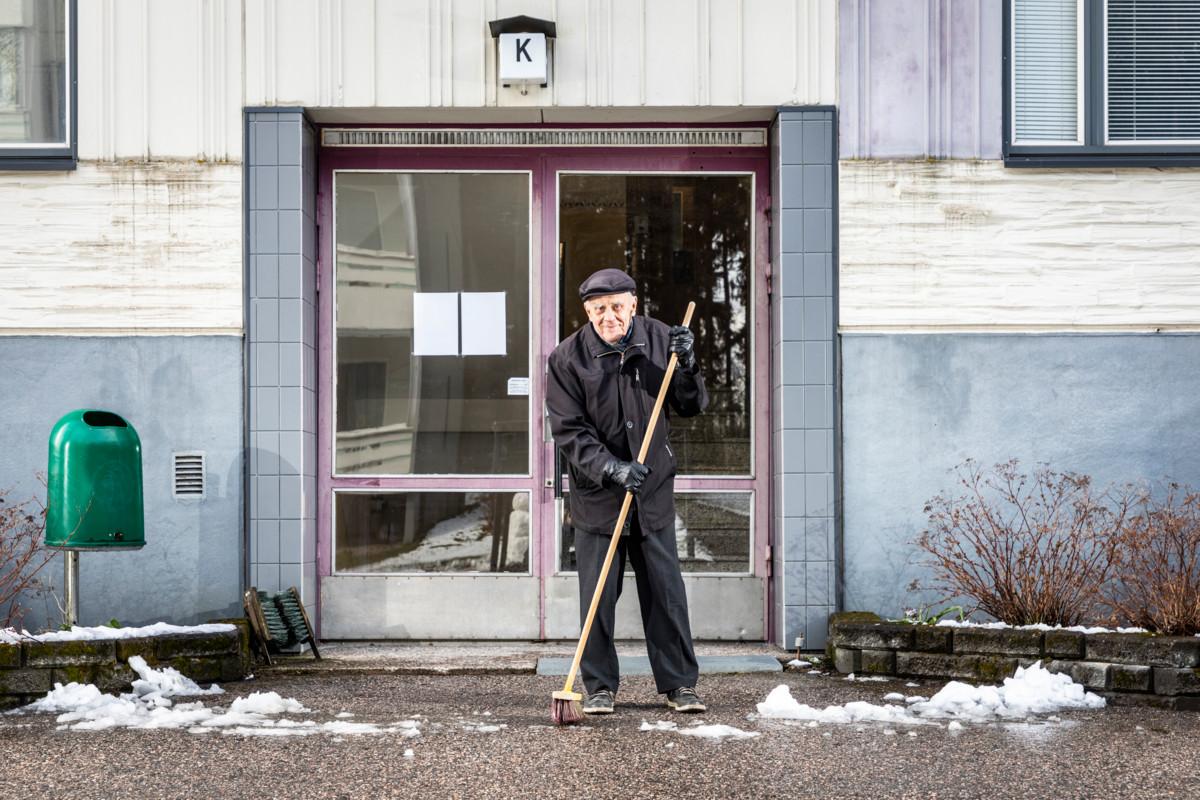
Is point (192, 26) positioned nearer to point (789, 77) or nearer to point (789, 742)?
point (789, 77)

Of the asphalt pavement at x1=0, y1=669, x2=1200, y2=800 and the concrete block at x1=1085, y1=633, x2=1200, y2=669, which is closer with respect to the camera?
the asphalt pavement at x1=0, y1=669, x2=1200, y2=800

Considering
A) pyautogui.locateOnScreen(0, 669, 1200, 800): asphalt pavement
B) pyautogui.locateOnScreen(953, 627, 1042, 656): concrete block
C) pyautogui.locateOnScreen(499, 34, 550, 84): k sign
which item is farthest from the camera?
pyautogui.locateOnScreen(499, 34, 550, 84): k sign

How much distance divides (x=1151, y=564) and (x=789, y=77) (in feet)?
11.0

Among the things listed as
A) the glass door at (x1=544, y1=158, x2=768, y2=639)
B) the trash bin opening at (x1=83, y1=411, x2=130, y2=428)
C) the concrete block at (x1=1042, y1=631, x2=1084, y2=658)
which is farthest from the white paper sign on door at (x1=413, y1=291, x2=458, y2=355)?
the concrete block at (x1=1042, y1=631, x2=1084, y2=658)

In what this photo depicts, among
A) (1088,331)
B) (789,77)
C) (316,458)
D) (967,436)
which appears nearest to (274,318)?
(316,458)

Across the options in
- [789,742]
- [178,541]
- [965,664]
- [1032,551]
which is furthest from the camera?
[178,541]

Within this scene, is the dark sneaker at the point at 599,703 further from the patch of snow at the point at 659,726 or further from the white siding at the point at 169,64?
the white siding at the point at 169,64

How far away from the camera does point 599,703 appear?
660cm

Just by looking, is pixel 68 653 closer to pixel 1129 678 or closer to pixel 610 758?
pixel 610 758

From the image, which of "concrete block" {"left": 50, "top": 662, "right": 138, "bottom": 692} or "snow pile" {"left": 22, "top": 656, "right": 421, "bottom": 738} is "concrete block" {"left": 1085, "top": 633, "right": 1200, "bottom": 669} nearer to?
"snow pile" {"left": 22, "top": 656, "right": 421, "bottom": 738}

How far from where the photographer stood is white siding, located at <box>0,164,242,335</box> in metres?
8.57

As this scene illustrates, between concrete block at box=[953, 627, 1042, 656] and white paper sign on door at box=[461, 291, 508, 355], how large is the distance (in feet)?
10.4

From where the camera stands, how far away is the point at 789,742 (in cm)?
596

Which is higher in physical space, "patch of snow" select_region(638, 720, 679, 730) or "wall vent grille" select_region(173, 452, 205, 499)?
"wall vent grille" select_region(173, 452, 205, 499)
